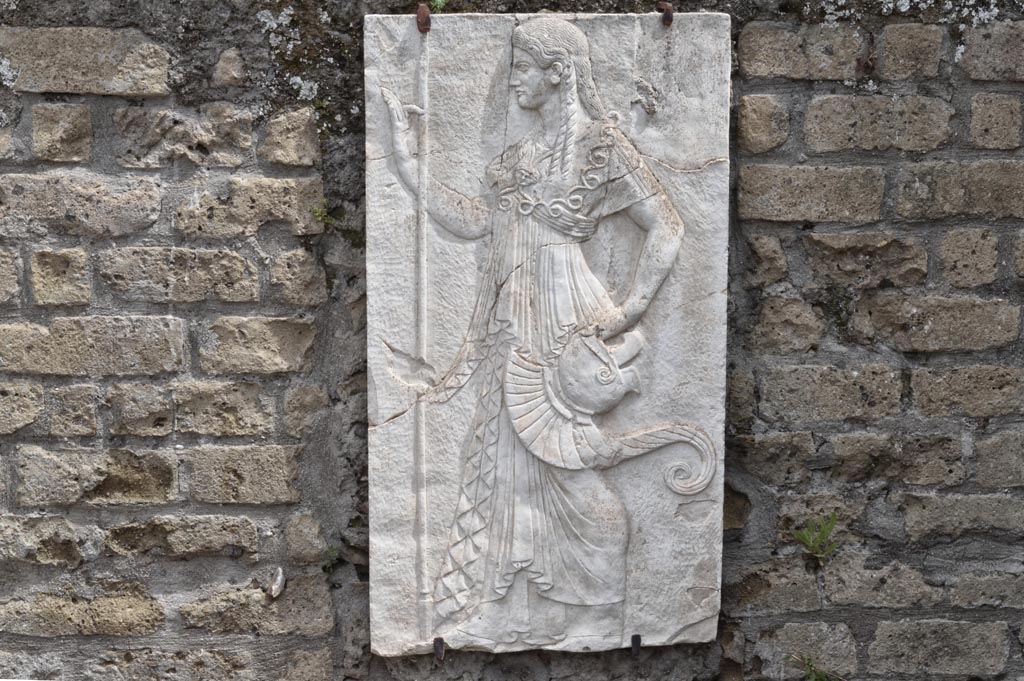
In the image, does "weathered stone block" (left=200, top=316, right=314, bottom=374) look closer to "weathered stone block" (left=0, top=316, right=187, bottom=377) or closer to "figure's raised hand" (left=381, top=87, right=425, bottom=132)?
"weathered stone block" (left=0, top=316, right=187, bottom=377)

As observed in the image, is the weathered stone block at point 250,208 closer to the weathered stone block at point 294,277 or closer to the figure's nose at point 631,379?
the weathered stone block at point 294,277

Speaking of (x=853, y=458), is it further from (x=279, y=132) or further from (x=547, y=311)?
(x=279, y=132)

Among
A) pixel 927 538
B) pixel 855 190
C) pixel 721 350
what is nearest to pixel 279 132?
pixel 721 350

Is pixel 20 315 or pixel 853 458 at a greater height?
pixel 20 315

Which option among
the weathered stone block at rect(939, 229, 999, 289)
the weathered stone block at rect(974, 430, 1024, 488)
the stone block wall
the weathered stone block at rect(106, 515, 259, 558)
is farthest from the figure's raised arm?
the weathered stone block at rect(974, 430, 1024, 488)

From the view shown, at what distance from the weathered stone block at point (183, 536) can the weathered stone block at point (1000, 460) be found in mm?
1957

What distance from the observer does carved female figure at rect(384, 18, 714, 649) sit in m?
2.81

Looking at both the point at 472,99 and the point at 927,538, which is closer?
the point at 472,99

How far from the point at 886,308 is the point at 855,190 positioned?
1.07 ft

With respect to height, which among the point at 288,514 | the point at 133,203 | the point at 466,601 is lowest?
the point at 466,601

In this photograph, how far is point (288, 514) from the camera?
298cm

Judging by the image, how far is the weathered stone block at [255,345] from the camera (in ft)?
9.59

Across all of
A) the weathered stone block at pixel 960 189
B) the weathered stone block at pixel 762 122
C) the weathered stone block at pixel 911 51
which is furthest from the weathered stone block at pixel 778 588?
the weathered stone block at pixel 911 51

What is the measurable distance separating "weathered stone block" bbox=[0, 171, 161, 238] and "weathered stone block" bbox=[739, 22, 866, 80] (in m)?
1.59
